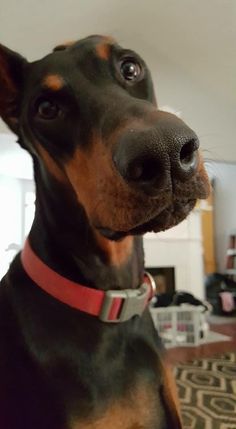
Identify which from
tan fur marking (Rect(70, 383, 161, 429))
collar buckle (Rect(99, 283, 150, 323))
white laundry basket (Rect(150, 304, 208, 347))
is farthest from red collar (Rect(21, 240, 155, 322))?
white laundry basket (Rect(150, 304, 208, 347))

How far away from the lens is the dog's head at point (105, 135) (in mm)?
570

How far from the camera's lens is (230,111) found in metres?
4.00

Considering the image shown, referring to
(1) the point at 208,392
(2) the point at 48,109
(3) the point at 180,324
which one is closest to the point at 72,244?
(2) the point at 48,109

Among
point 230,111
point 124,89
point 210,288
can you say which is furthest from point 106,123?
point 210,288

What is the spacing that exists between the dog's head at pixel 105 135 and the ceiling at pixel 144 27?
1805 millimetres

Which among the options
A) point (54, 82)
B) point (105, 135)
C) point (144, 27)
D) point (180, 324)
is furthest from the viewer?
point (180, 324)

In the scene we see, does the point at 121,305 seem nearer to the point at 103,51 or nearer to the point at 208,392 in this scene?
the point at 103,51

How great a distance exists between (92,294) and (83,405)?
0.70ft

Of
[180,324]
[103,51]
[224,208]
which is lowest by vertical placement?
[224,208]

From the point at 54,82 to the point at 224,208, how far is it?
17.9 ft

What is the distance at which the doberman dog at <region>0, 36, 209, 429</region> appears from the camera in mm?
758

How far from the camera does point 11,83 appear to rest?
95 centimetres

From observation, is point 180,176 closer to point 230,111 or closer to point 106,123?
point 106,123

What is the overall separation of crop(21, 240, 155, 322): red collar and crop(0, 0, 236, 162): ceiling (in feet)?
6.80
